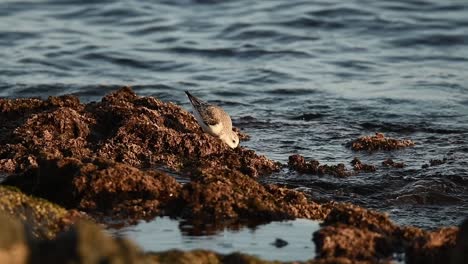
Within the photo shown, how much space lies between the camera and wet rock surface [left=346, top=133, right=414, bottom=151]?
10086 millimetres

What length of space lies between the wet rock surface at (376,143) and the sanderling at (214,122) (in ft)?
4.59

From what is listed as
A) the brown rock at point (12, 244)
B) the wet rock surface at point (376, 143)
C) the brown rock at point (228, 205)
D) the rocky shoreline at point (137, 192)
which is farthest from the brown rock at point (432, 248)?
the wet rock surface at point (376, 143)

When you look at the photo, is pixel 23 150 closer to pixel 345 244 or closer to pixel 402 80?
pixel 345 244

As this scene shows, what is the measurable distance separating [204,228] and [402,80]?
869 centimetres

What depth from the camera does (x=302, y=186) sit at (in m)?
8.46

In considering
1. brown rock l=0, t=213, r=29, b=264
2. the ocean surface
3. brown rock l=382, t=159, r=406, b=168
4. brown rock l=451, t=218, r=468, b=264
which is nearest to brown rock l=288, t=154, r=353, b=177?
the ocean surface

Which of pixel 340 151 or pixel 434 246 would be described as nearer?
pixel 434 246

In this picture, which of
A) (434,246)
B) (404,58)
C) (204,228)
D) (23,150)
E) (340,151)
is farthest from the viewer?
(404,58)

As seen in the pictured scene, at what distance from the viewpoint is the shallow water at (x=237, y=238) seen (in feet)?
17.6

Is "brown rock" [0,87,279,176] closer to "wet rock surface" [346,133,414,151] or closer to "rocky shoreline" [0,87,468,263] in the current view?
"rocky shoreline" [0,87,468,263]

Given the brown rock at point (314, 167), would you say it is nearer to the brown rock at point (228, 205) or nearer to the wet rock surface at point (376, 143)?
the wet rock surface at point (376, 143)

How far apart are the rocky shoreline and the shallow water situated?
0.36 ft

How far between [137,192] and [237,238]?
93 centimetres

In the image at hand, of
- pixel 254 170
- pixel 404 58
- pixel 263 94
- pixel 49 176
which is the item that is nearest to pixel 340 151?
pixel 254 170
